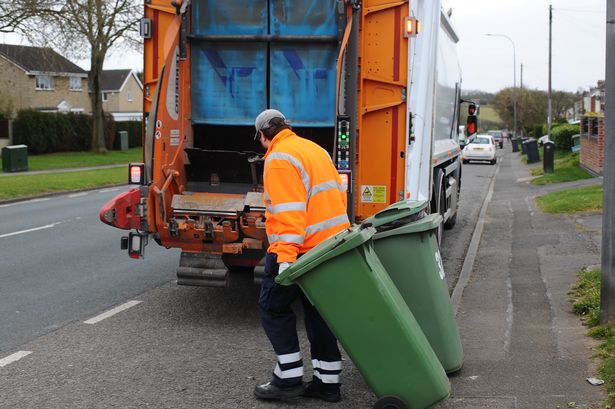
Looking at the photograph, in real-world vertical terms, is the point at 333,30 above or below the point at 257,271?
above

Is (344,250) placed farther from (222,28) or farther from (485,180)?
(485,180)

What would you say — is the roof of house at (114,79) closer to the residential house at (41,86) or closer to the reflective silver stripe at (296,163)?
the residential house at (41,86)

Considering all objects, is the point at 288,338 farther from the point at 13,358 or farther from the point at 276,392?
the point at 13,358

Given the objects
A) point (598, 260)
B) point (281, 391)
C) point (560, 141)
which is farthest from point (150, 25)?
point (560, 141)

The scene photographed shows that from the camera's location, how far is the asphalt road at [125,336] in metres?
5.02

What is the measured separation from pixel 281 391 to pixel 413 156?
9.85 feet

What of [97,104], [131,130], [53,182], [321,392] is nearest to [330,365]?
[321,392]

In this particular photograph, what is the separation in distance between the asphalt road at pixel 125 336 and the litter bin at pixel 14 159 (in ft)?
57.4

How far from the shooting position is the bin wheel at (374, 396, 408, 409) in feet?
14.3

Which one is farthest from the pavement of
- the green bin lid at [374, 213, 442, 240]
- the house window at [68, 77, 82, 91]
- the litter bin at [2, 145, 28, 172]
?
the house window at [68, 77, 82, 91]

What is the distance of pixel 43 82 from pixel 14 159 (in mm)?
34340

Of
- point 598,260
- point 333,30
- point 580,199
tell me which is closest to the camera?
point 333,30

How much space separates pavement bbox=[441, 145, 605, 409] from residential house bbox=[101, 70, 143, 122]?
6563 centimetres

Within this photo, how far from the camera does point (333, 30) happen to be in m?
7.27
